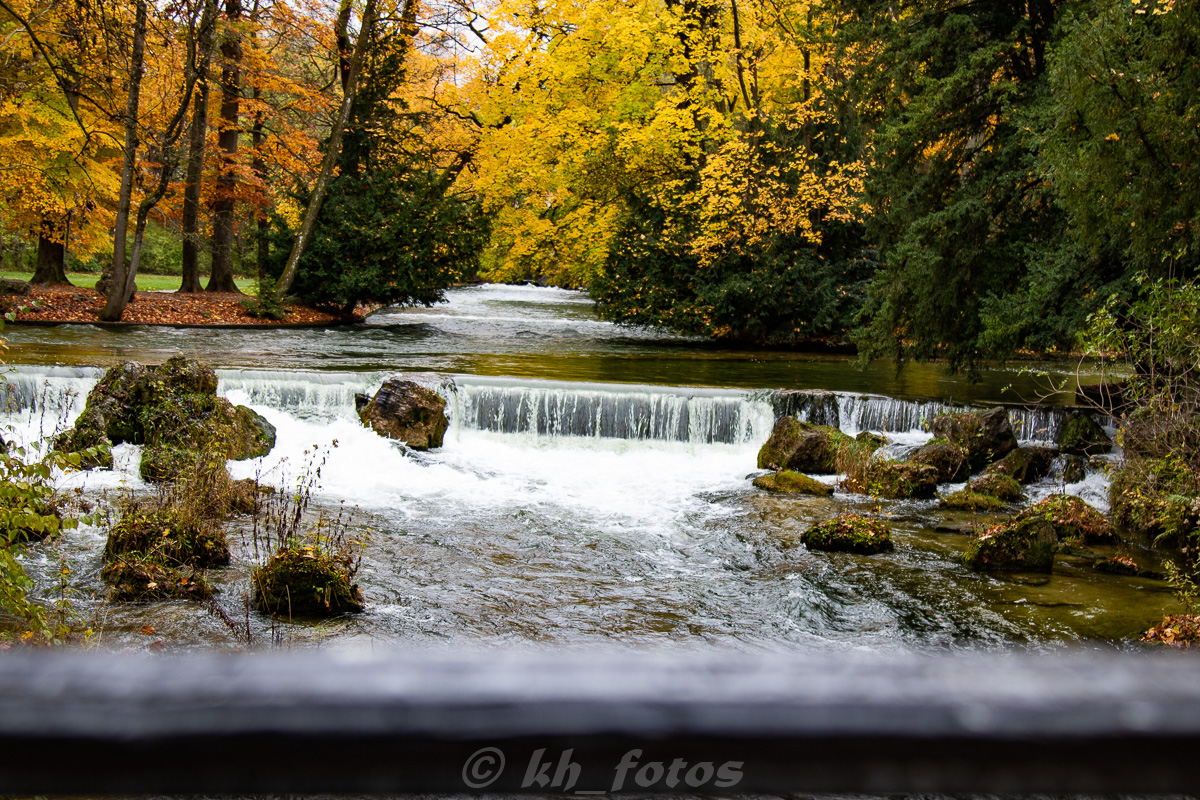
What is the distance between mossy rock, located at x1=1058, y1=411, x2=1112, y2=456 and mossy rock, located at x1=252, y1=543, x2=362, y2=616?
11.3 meters

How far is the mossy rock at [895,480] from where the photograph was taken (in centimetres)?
1223

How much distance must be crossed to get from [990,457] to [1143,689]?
1418cm

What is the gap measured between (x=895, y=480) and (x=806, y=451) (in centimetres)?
156

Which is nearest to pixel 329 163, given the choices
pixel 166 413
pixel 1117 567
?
pixel 166 413

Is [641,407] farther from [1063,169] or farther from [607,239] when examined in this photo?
[607,239]

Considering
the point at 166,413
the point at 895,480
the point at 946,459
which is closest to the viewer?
the point at 166,413

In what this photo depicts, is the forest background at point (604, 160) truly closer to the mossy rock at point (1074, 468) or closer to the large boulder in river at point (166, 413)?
the mossy rock at point (1074, 468)

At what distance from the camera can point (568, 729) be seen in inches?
23.8

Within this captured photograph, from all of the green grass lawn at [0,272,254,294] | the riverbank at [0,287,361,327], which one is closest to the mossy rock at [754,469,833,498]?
the riverbank at [0,287,361,327]

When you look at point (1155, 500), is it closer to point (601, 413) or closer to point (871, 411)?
point (871, 411)

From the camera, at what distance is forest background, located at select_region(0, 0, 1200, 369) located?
1503cm

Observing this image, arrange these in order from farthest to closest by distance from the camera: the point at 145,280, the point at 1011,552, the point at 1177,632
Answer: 1. the point at 145,280
2. the point at 1011,552
3. the point at 1177,632

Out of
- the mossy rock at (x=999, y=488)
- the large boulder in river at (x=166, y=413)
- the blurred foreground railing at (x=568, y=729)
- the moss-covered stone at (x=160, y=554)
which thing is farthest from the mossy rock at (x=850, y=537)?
the blurred foreground railing at (x=568, y=729)

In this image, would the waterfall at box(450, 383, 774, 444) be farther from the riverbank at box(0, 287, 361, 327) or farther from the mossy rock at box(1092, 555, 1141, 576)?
the riverbank at box(0, 287, 361, 327)
